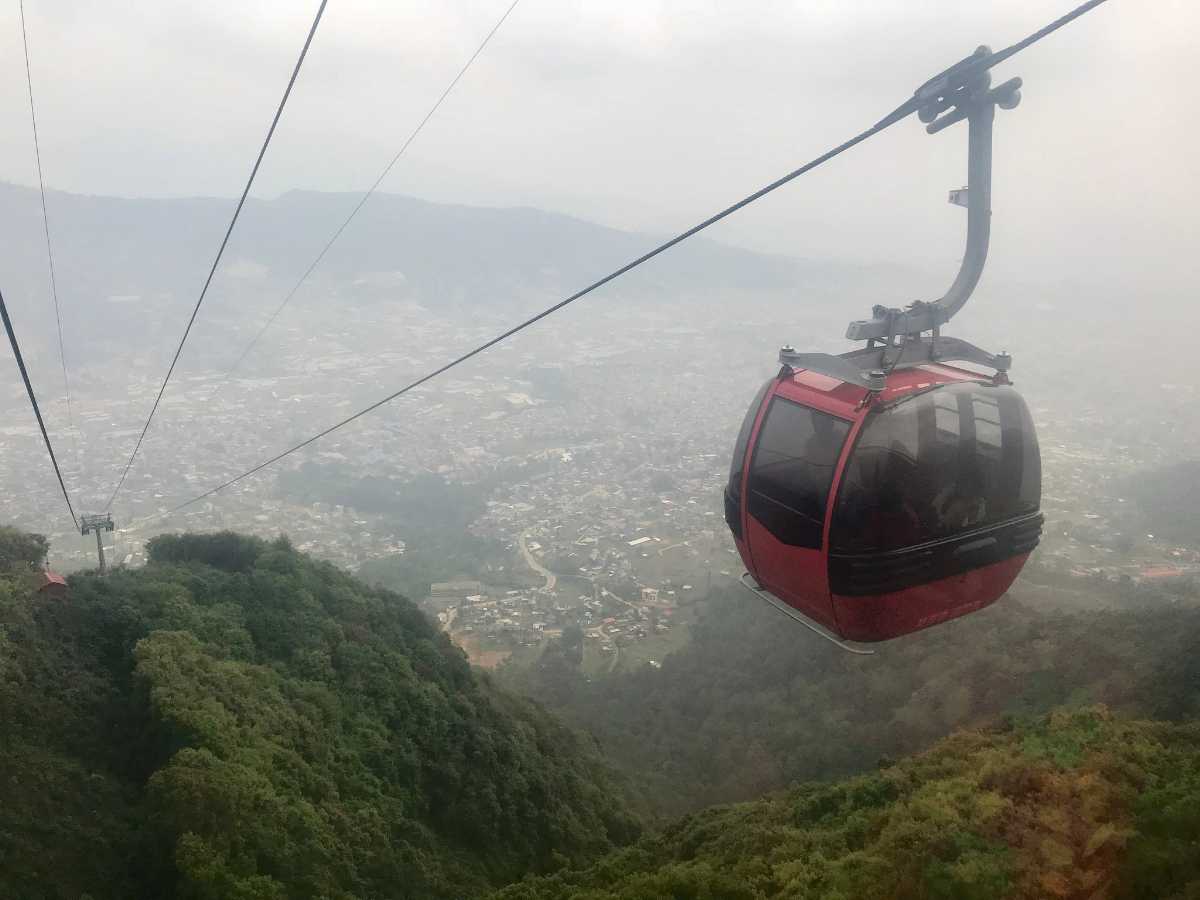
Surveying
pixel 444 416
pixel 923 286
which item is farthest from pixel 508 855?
pixel 923 286

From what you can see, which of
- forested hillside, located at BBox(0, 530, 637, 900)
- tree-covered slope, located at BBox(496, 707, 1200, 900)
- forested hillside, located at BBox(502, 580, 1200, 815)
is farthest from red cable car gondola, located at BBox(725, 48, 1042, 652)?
forested hillside, located at BBox(502, 580, 1200, 815)

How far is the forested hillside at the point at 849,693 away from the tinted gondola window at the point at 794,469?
12.9 metres

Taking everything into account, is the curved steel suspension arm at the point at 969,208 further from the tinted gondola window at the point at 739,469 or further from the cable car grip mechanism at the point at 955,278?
Answer: the tinted gondola window at the point at 739,469

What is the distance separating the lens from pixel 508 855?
44.3ft

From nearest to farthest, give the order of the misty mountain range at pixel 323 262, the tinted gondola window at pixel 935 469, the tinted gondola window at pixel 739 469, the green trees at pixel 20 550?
the tinted gondola window at pixel 935 469 < the tinted gondola window at pixel 739 469 < the green trees at pixel 20 550 < the misty mountain range at pixel 323 262

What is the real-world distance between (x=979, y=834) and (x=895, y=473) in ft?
17.1

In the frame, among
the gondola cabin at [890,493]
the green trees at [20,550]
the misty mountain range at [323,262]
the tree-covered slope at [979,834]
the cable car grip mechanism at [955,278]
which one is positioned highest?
the misty mountain range at [323,262]

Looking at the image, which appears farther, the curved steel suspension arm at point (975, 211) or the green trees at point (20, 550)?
the green trees at point (20, 550)

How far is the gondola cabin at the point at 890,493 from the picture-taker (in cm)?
407

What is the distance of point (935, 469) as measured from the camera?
4176mm

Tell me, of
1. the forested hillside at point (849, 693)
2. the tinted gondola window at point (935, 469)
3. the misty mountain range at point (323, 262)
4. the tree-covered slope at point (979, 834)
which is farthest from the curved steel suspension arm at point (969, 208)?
the misty mountain range at point (323, 262)

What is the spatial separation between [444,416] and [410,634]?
210 feet

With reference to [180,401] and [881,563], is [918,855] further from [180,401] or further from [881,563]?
[180,401]

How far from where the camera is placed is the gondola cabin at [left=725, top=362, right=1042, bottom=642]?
4.07 meters
